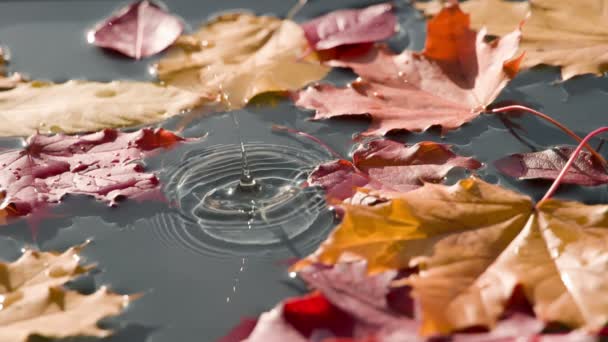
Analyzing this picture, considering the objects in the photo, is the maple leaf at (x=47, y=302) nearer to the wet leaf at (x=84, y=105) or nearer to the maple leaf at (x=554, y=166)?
the wet leaf at (x=84, y=105)

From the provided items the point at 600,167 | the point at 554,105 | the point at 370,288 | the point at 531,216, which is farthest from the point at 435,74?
the point at 370,288

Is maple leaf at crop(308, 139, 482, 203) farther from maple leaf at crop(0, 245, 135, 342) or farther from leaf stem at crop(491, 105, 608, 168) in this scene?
maple leaf at crop(0, 245, 135, 342)

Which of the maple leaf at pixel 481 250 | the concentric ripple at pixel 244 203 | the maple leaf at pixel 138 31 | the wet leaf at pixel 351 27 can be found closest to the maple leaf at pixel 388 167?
the concentric ripple at pixel 244 203

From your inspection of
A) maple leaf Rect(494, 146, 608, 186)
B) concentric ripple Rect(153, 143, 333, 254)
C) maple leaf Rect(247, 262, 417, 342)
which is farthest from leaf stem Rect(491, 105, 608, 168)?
maple leaf Rect(247, 262, 417, 342)

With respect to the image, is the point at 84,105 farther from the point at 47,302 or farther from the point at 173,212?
the point at 47,302

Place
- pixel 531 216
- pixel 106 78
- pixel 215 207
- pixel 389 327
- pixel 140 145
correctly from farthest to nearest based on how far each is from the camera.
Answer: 1. pixel 106 78
2. pixel 140 145
3. pixel 215 207
4. pixel 531 216
5. pixel 389 327

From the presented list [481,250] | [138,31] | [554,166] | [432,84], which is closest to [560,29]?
[432,84]

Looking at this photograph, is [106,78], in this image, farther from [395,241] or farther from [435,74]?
[395,241]
